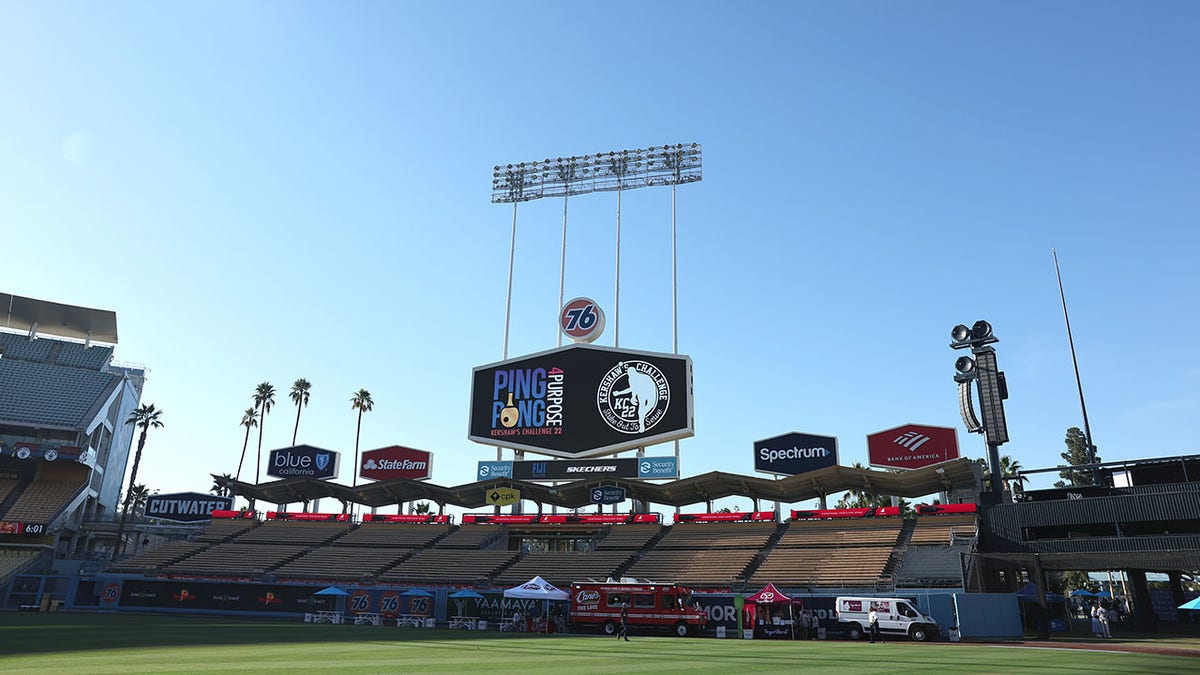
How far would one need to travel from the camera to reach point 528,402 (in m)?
57.7

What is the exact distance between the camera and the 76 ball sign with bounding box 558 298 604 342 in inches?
2298

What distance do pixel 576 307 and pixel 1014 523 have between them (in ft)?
112

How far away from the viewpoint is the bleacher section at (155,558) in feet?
192

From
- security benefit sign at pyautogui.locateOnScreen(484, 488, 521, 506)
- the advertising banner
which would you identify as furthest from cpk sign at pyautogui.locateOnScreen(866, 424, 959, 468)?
the advertising banner

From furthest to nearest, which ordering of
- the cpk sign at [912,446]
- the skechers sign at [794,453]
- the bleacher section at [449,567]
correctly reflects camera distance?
the bleacher section at [449,567], the skechers sign at [794,453], the cpk sign at [912,446]

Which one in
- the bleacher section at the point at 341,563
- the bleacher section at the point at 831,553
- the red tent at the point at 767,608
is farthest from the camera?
the bleacher section at the point at 341,563

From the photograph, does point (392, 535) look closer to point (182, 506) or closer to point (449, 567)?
point (449, 567)

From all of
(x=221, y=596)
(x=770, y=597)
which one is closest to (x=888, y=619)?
(x=770, y=597)

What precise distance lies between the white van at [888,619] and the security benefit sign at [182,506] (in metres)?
57.6

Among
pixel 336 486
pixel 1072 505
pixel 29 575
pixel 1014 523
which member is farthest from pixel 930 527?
pixel 29 575

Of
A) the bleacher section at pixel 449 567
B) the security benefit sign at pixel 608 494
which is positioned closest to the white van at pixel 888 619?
the security benefit sign at pixel 608 494

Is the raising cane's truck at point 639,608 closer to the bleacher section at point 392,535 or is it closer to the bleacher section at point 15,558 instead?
the bleacher section at point 392,535

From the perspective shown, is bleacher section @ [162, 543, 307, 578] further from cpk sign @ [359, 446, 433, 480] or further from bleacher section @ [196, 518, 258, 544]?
cpk sign @ [359, 446, 433, 480]

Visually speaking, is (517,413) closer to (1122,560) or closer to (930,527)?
(930,527)
